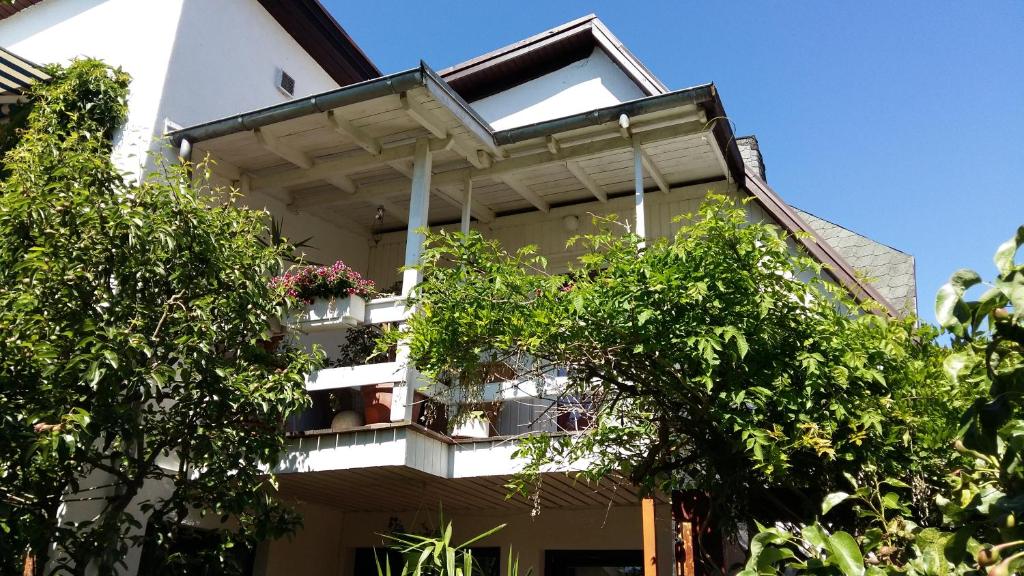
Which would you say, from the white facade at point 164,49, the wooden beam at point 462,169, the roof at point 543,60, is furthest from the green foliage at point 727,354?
the roof at point 543,60

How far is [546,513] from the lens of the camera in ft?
25.8

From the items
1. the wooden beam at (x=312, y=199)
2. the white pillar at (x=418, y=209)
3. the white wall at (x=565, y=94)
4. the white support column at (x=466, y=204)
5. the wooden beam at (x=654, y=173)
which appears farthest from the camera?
the white wall at (x=565, y=94)

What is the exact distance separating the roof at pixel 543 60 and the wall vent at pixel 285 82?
6.75 feet

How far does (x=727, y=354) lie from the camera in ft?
13.0

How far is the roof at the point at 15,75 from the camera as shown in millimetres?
7734

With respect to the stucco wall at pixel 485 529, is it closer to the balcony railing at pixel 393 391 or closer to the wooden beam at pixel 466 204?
the balcony railing at pixel 393 391

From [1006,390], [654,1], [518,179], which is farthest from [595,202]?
[1006,390]

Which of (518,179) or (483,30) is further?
(483,30)

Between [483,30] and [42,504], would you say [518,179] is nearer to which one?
[42,504]

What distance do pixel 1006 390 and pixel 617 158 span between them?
6653 millimetres

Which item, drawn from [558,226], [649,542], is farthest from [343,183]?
[649,542]

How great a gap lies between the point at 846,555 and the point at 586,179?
667 centimetres

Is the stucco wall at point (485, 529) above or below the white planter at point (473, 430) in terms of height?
below

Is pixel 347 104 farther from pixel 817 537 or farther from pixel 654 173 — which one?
pixel 817 537
